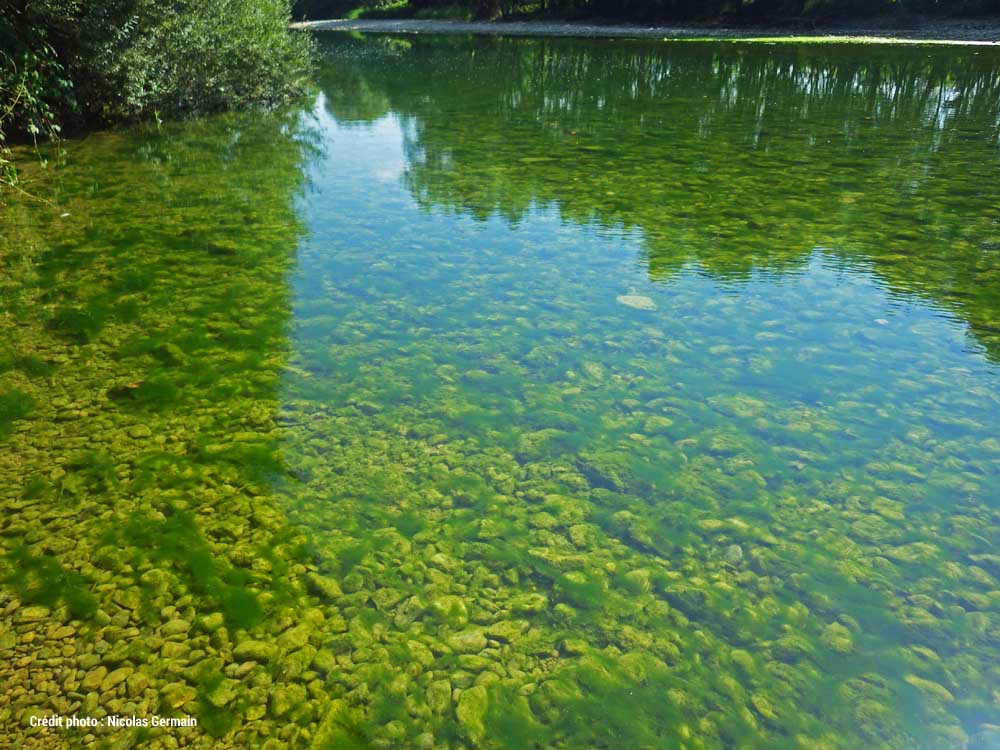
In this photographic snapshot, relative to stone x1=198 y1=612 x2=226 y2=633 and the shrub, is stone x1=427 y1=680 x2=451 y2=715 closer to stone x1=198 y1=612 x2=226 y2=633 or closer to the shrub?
stone x1=198 y1=612 x2=226 y2=633

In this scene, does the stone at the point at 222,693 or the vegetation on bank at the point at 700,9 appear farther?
the vegetation on bank at the point at 700,9

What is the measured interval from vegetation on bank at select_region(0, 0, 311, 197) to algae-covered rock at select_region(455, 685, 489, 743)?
7588 millimetres

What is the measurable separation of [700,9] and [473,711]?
3925 cm

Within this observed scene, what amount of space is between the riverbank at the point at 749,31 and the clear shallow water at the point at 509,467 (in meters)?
24.6

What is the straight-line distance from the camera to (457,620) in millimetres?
2641

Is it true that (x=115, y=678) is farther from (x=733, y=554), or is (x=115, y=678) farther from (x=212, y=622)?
(x=733, y=554)

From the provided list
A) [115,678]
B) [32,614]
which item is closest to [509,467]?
[115,678]

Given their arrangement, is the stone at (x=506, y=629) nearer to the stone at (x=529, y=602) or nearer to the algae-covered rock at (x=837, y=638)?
the stone at (x=529, y=602)

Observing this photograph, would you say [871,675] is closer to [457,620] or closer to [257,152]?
[457,620]

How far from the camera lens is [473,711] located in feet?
7.56

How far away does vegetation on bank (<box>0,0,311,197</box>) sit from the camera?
8664 millimetres

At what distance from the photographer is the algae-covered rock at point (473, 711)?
2240 mm

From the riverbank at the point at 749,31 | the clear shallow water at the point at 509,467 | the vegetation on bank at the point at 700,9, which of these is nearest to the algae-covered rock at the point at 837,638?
the clear shallow water at the point at 509,467

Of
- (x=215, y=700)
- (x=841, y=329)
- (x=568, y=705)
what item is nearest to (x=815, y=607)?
Result: (x=568, y=705)
